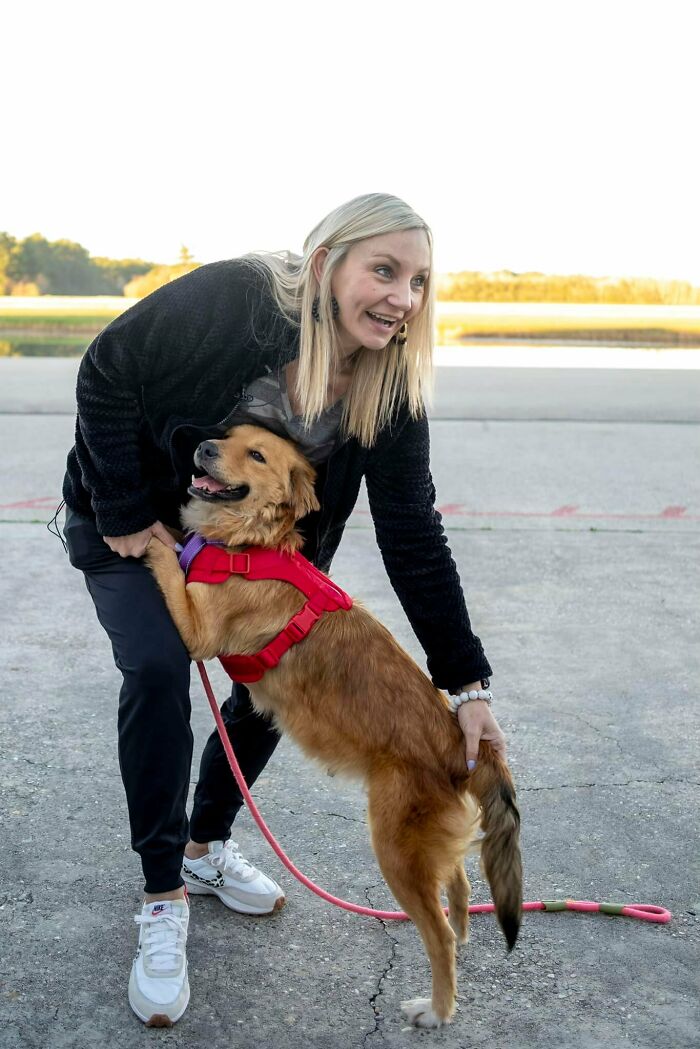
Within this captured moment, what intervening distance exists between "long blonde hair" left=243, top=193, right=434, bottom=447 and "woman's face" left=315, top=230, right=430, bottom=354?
2cm

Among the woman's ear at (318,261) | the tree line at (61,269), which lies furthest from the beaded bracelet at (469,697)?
the tree line at (61,269)

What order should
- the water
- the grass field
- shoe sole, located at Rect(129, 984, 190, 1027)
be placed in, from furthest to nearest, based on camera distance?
the grass field
the water
shoe sole, located at Rect(129, 984, 190, 1027)

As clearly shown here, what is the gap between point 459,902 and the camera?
2.91 meters

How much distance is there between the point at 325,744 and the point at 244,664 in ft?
0.96

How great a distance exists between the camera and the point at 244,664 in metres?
2.79

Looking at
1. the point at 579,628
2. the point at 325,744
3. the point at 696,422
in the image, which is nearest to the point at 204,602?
the point at 325,744

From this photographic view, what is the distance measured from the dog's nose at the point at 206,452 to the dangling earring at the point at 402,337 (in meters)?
0.55

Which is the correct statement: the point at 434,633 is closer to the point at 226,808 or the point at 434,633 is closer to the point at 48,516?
the point at 226,808

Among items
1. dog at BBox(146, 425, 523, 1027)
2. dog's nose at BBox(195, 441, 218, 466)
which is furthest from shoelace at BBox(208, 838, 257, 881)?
dog's nose at BBox(195, 441, 218, 466)

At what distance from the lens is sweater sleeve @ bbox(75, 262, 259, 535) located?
8.79 feet

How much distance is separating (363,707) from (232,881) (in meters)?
0.78

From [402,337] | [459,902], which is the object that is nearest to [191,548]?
[402,337]

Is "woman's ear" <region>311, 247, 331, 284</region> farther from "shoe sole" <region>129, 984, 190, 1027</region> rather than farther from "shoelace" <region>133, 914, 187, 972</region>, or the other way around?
"shoe sole" <region>129, 984, 190, 1027</region>

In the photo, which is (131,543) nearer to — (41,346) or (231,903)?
(231,903)
